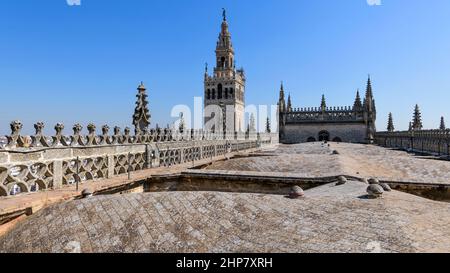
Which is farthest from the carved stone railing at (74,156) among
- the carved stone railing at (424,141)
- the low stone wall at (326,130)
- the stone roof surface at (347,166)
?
the low stone wall at (326,130)

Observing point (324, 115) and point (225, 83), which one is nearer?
point (324, 115)

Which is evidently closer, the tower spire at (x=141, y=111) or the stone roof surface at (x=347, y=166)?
the stone roof surface at (x=347, y=166)

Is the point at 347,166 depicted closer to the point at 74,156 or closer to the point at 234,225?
the point at 234,225

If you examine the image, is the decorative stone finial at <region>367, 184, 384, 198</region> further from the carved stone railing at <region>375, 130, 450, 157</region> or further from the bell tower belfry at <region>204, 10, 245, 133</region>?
the bell tower belfry at <region>204, 10, 245, 133</region>

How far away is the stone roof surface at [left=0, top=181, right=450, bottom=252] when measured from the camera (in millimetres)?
4939

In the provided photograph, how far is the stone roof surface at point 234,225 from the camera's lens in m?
4.94

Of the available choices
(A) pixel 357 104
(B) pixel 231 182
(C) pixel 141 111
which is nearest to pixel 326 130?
(A) pixel 357 104

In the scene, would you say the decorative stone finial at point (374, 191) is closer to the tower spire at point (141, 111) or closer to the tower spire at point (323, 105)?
the tower spire at point (141, 111)

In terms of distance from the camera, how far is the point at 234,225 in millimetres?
6027

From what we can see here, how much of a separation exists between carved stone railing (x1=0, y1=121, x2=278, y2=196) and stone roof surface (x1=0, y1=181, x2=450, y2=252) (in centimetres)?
190

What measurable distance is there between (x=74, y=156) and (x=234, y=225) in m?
7.02

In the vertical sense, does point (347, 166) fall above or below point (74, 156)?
below

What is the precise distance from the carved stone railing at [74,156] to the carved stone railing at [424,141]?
2148 cm

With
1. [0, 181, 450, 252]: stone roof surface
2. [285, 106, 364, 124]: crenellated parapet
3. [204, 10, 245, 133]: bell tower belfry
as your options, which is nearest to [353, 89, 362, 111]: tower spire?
[285, 106, 364, 124]: crenellated parapet
